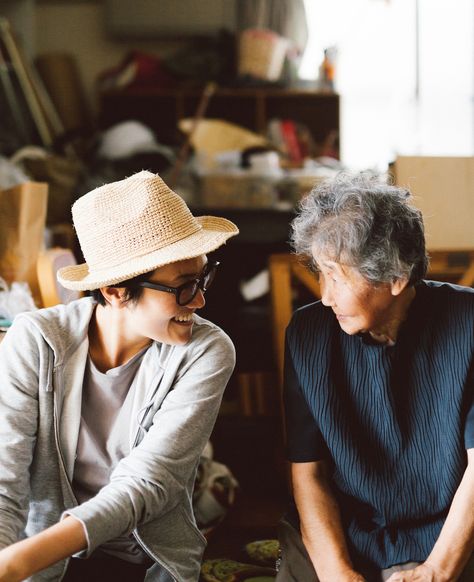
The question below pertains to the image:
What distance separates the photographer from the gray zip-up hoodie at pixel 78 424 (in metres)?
1.43

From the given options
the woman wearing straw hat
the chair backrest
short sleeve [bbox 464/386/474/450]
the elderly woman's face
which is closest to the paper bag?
the chair backrest

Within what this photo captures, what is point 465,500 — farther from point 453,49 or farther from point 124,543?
point 453,49

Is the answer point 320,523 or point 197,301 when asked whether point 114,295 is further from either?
point 320,523

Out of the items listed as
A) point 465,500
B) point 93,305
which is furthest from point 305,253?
point 465,500

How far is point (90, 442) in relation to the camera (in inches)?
60.5

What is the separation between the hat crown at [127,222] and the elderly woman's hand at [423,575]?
0.77 metres

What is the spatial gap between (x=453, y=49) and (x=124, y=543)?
3986 mm

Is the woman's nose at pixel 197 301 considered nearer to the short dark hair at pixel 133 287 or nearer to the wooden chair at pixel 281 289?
the short dark hair at pixel 133 287

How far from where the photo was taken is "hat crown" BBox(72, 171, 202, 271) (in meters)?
1.45

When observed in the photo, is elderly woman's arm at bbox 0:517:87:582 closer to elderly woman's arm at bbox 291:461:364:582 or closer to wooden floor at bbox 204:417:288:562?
elderly woman's arm at bbox 291:461:364:582

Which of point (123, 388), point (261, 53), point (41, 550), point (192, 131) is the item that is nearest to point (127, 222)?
point (123, 388)

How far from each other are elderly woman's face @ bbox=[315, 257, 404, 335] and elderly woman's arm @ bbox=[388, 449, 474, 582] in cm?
34

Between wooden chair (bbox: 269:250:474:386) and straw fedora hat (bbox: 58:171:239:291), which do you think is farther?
wooden chair (bbox: 269:250:474:386)

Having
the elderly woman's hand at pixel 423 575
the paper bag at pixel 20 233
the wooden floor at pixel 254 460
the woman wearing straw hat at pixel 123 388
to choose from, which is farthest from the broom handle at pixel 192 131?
the elderly woman's hand at pixel 423 575
